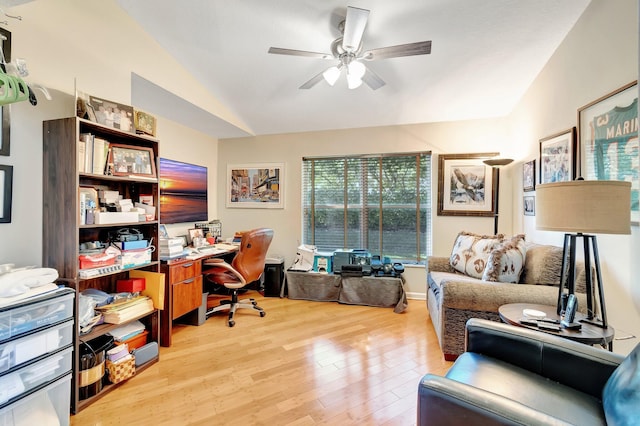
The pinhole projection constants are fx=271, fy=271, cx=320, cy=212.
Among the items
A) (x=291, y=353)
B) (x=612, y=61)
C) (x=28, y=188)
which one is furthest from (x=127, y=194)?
(x=612, y=61)

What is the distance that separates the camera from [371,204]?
3852 mm

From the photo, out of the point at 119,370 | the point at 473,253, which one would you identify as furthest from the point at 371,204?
the point at 119,370

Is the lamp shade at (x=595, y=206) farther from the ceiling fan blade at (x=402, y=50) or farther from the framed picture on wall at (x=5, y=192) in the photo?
the framed picture on wall at (x=5, y=192)

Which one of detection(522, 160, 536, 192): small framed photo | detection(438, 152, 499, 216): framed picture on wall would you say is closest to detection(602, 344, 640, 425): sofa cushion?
detection(522, 160, 536, 192): small framed photo

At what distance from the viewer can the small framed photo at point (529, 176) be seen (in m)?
2.72

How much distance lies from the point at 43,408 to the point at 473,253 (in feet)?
10.9

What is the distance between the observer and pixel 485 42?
2.29 metres

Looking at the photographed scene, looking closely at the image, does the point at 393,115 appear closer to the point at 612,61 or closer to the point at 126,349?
the point at 612,61

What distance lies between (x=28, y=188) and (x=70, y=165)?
1.01ft

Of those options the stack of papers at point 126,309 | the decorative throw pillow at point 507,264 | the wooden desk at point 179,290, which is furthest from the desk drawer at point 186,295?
→ the decorative throw pillow at point 507,264

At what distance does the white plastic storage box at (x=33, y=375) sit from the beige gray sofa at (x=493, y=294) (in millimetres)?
2451

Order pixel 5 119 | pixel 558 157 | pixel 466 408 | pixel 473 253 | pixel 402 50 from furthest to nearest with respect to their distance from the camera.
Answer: pixel 473 253 → pixel 558 157 → pixel 402 50 → pixel 5 119 → pixel 466 408

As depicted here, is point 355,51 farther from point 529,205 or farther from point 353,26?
point 529,205

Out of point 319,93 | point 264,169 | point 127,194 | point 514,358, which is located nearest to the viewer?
point 514,358
